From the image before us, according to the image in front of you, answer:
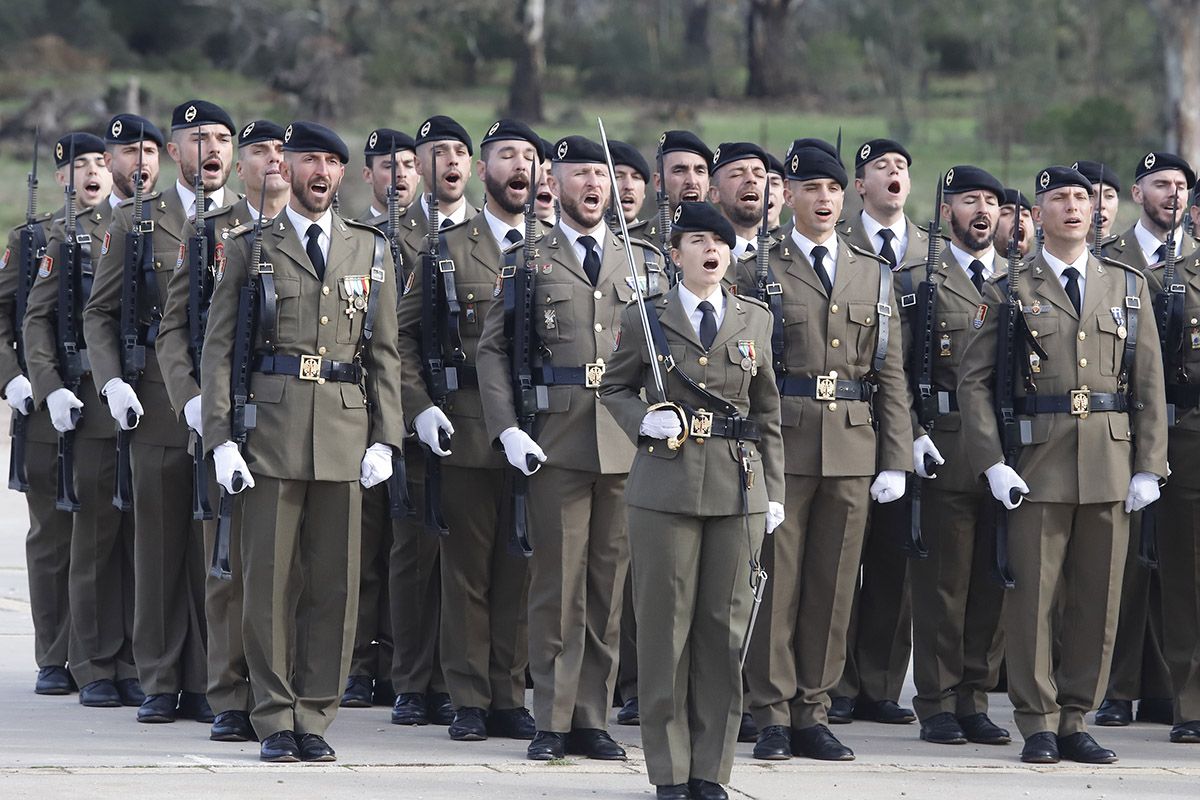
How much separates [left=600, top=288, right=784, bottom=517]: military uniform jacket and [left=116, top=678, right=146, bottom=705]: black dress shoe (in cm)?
267

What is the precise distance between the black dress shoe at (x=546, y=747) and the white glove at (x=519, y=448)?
0.97 metres

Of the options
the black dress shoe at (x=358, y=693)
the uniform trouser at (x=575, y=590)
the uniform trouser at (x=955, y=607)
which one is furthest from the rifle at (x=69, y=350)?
the uniform trouser at (x=955, y=607)

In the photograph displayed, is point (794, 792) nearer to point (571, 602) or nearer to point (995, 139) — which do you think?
point (571, 602)

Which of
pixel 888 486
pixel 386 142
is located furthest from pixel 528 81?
pixel 888 486

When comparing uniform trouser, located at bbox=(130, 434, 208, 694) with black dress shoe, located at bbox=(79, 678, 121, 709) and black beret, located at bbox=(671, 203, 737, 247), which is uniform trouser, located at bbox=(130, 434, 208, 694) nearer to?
black dress shoe, located at bbox=(79, 678, 121, 709)

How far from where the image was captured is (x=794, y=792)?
7.24m

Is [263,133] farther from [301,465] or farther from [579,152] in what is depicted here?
[301,465]

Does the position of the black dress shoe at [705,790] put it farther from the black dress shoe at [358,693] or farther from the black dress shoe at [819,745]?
the black dress shoe at [358,693]

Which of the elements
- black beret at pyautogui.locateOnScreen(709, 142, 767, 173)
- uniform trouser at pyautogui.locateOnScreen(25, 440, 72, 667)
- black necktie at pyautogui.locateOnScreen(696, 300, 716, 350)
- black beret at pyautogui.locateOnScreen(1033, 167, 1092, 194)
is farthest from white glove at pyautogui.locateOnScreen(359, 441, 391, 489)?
black beret at pyautogui.locateOnScreen(1033, 167, 1092, 194)

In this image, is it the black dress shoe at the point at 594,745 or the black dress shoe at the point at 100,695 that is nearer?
the black dress shoe at the point at 594,745

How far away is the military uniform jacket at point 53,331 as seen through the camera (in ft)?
28.7

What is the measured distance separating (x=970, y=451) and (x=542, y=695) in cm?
190

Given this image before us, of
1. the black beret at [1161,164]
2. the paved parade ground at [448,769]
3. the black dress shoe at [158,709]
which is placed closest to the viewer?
the paved parade ground at [448,769]

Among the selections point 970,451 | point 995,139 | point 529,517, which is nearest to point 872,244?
point 970,451
